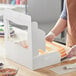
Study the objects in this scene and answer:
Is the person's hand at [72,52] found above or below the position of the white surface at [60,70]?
above

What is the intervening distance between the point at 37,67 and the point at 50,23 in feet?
9.00

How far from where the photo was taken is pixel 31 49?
1.62 metres

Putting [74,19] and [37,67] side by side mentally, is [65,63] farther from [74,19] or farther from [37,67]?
[74,19]

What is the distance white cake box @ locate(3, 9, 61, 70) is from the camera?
5.24 feet

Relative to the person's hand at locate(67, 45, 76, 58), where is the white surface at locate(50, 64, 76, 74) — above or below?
below

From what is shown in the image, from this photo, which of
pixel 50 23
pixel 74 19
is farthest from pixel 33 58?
pixel 50 23

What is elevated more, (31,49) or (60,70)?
(31,49)

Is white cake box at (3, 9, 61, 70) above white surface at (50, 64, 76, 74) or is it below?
above

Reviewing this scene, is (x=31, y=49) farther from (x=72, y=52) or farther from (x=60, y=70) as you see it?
(x=72, y=52)

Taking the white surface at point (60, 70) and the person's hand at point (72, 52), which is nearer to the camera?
the white surface at point (60, 70)

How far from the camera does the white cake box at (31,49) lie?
1.60 meters

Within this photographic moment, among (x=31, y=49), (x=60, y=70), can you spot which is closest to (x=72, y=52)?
(x=60, y=70)

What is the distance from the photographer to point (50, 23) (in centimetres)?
438

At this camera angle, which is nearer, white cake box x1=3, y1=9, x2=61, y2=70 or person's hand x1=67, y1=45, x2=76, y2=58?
white cake box x1=3, y1=9, x2=61, y2=70
